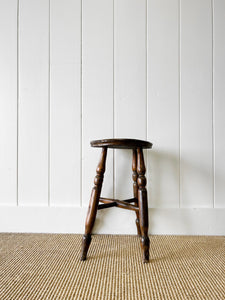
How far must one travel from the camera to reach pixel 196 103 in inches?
37.3

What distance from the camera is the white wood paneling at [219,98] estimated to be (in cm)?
94

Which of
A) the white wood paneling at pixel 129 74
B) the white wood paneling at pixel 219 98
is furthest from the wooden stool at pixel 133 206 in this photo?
the white wood paneling at pixel 219 98

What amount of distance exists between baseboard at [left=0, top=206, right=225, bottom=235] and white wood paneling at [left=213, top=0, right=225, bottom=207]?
0.37 feet

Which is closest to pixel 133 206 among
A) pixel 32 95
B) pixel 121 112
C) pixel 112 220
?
pixel 112 220

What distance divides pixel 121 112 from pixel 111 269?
0.67 metres

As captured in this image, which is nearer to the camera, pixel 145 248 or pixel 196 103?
pixel 145 248

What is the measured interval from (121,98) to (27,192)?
67cm

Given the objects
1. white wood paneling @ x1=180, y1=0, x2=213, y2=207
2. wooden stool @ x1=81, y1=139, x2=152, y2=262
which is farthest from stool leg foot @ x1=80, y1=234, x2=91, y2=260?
white wood paneling @ x1=180, y1=0, x2=213, y2=207

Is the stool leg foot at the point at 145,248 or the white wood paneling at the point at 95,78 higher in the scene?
the white wood paneling at the point at 95,78

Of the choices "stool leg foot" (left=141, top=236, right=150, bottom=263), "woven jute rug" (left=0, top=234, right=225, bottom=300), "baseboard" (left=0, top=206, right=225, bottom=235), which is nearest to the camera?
"woven jute rug" (left=0, top=234, right=225, bottom=300)

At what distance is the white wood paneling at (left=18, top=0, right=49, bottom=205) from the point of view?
3.17 feet

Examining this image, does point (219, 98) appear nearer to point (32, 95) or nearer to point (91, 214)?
point (91, 214)

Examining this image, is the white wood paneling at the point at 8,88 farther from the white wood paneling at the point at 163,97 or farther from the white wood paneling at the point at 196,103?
the white wood paneling at the point at 196,103

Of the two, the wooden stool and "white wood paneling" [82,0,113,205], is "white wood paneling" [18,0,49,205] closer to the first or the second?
"white wood paneling" [82,0,113,205]
